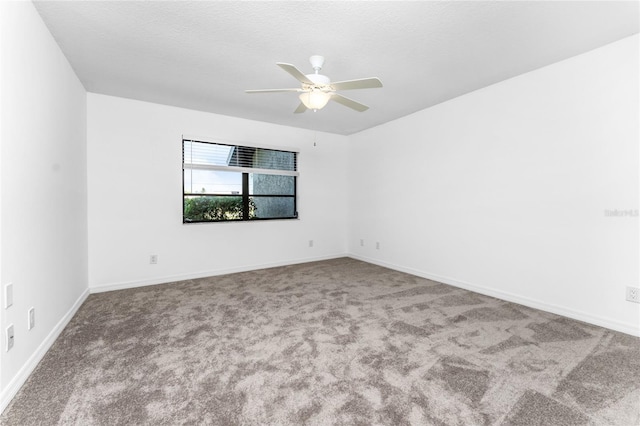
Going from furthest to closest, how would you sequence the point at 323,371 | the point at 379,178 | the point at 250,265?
the point at 379,178 → the point at 250,265 → the point at 323,371

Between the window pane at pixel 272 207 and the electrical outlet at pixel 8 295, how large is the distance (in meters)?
3.19

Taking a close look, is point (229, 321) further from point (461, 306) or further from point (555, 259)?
point (555, 259)

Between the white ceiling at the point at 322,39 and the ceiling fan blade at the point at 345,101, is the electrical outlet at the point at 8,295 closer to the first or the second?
the white ceiling at the point at 322,39

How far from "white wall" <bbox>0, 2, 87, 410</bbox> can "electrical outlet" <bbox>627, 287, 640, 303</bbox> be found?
14.4 feet

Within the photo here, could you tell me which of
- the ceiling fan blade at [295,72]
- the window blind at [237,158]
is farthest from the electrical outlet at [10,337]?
the window blind at [237,158]

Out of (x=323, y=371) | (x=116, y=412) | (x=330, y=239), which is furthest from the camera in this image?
(x=330, y=239)

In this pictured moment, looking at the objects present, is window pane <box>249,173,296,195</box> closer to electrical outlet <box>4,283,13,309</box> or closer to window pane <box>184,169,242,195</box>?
window pane <box>184,169,242,195</box>

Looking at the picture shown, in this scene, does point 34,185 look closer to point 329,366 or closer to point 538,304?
point 329,366

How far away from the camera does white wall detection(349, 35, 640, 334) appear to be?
2471 millimetres

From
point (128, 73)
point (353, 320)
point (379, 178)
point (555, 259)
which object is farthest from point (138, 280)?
point (555, 259)

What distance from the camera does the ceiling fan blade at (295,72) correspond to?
1937 mm

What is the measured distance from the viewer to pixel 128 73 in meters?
2.98

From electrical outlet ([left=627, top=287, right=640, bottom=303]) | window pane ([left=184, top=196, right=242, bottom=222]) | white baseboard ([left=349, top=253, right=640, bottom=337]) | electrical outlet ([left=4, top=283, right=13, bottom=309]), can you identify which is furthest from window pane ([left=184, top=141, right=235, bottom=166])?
electrical outlet ([left=627, top=287, right=640, bottom=303])

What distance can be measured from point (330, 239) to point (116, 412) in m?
4.33
